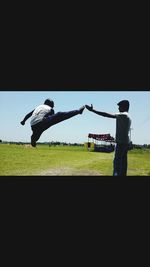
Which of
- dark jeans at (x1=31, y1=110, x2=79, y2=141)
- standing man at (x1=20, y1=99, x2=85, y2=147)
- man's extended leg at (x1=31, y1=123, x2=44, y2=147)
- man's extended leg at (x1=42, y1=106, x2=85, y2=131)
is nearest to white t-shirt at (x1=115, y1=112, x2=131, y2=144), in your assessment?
man's extended leg at (x1=42, y1=106, x2=85, y2=131)

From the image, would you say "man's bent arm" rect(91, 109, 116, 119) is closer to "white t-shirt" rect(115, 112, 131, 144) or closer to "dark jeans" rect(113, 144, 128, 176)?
"white t-shirt" rect(115, 112, 131, 144)

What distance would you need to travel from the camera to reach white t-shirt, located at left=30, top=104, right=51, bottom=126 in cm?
384

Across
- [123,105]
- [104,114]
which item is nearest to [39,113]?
[104,114]

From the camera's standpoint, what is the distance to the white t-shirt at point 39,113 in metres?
3.84

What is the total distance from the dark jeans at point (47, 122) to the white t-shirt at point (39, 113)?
0.06 meters

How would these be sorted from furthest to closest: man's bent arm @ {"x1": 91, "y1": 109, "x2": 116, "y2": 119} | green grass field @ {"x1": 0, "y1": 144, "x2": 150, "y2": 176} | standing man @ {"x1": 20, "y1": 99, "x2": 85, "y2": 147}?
green grass field @ {"x1": 0, "y1": 144, "x2": 150, "y2": 176}, standing man @ {"x1": 20, "y1": 99, "x2": 85, "y2": 147}, man's bent arm @ {"x1": 91, "y1": 109, "x2": 116, "y2": 119}

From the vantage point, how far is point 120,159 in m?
3.63

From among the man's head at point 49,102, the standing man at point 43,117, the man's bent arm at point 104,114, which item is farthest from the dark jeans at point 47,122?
the man's bent arm at point 104,114

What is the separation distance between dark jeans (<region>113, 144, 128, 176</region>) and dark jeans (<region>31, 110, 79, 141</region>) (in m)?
0.77

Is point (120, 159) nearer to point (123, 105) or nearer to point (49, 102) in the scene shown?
point (123, 105)

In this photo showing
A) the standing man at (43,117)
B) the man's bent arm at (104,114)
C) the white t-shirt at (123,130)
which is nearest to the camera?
the man's bent arm at (104,114)

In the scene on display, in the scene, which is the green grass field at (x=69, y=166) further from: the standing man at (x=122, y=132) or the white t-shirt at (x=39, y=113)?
the white t-shirt at (x=39, y=113)
